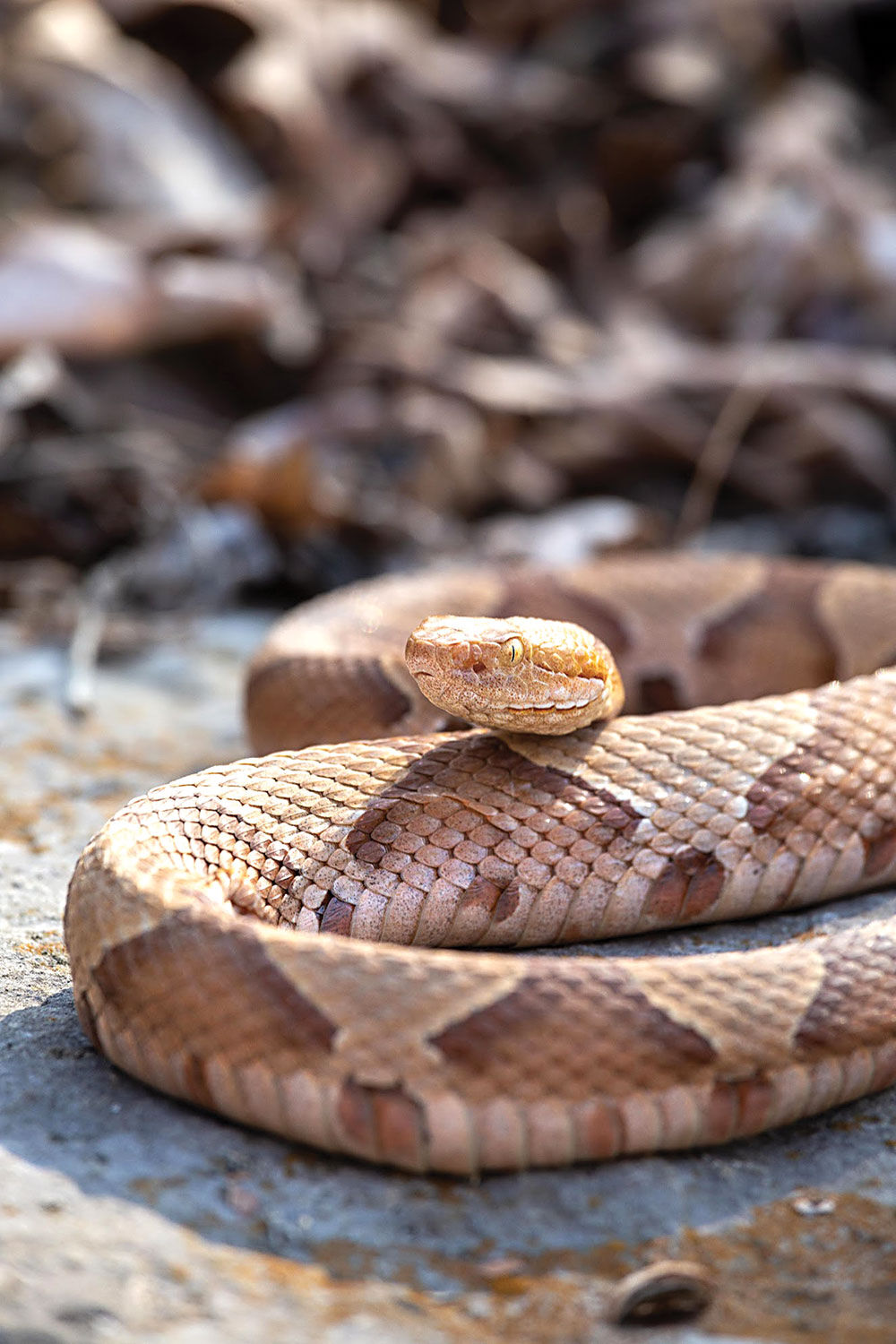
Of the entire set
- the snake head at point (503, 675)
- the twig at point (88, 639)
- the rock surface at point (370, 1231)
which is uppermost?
the snake head at point (503, 675)

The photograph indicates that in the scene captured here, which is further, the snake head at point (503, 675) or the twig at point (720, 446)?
the twig at point (720, 446)

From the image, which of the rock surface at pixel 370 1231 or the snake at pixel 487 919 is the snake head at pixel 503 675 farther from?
Answer: the rock surface at pixel 370 1231

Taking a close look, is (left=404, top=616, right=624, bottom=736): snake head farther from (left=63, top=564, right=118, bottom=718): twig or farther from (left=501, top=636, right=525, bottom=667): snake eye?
(left=63, top=564, right=118, bottom=718): twig

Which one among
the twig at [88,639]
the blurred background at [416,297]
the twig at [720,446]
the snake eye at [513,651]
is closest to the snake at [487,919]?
the snake eye at [513,651]

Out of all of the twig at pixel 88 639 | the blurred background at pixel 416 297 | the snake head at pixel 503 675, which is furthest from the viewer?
the blurred background at pixel 416 297

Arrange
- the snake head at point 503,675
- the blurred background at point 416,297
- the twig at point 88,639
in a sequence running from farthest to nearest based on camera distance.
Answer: the blurred background at point 416,297 → the twig at point 88,639 → the snake head at point 503,675

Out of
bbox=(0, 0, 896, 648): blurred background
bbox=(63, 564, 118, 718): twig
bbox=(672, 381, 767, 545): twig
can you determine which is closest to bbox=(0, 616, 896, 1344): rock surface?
bbox=(63, 564, 118, 718): twig

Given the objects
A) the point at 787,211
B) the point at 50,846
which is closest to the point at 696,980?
the point at 50,846
